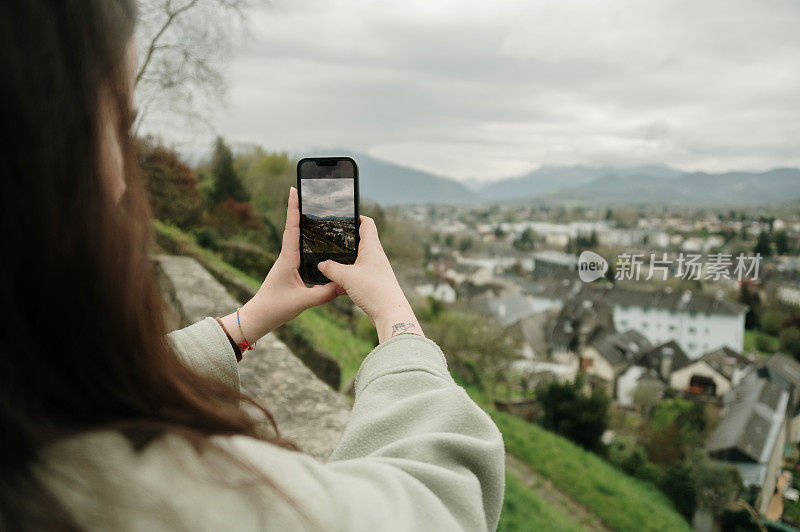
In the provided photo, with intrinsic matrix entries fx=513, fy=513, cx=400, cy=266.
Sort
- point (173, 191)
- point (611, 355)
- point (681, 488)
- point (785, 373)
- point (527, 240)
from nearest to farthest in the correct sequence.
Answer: point (173, 191), point (681, 488), point (785, 373), point (611, 355), point (527, 240)

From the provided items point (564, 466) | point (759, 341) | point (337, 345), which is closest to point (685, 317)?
point (759, 341)

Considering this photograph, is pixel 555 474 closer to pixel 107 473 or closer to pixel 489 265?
pixel 107 473

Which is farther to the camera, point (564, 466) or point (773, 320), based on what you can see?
point (773, 320)

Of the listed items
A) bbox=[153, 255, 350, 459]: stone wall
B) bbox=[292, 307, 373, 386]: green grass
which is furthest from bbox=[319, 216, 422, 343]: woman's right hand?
bbox=[292, 307, 373, 386]: green grass

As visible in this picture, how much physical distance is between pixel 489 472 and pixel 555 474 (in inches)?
399

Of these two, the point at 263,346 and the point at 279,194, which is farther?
the point at 279,194

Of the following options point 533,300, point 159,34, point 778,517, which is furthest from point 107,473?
point 533,300

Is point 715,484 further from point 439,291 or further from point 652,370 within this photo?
point 439,291

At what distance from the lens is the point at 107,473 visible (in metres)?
0.36

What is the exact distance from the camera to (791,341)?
12.7 m

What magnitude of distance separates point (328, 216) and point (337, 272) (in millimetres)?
193

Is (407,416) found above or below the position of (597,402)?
above

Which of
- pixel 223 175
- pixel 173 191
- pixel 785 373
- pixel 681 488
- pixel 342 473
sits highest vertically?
pixel 223 175

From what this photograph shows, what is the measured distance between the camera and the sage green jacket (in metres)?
0.36
